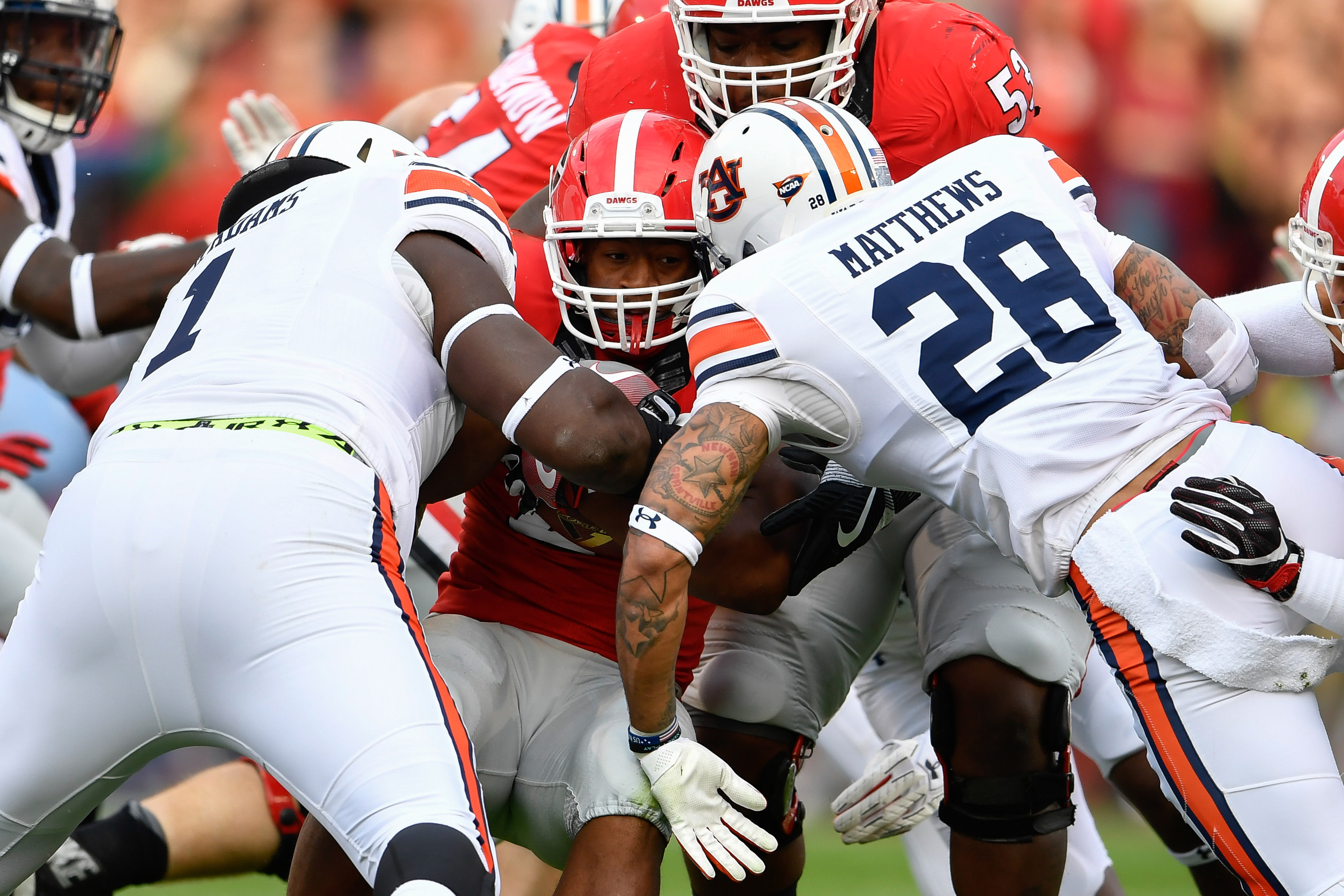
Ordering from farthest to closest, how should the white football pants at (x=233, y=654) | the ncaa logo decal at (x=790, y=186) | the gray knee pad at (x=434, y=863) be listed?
the ncaa logo decal at (x=790, y=186) → the white football pants at (x=233, y=654) → the gray knee pad at (x=434, y=863)

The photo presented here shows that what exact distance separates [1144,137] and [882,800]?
168 inches

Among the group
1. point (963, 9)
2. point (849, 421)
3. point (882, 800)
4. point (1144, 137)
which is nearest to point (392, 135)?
point (849, 421)

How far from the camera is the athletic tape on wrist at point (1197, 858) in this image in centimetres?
389

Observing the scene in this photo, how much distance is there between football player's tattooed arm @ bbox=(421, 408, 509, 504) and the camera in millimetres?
3025

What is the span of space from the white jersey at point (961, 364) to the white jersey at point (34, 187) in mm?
2574

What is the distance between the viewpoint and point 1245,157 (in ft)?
22.3

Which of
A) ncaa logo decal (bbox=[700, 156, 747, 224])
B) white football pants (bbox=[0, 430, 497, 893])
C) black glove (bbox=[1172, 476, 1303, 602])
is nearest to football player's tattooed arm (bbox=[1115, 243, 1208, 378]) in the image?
black glove (bbox=[1172, 476, 1303, 602])

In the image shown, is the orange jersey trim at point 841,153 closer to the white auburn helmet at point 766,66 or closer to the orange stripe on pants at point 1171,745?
the white auburn helmet at point 766,66

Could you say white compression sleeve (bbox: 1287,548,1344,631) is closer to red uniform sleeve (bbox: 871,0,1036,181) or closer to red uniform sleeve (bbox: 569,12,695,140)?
red uniform sleeve (bbox: 871,0,1036,181)

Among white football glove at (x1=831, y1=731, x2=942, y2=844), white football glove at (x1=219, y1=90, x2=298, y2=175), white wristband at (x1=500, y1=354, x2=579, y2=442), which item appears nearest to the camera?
white wristband at (x1=500, y1=354, x2=579, y2=442)

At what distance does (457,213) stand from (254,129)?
2.70m

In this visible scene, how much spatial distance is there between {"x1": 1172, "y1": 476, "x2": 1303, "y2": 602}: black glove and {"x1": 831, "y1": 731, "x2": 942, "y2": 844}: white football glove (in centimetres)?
124

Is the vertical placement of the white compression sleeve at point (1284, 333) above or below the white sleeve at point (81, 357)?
above

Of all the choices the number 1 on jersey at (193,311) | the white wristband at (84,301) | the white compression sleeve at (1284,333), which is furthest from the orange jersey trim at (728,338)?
the white wristband at (84,301)
